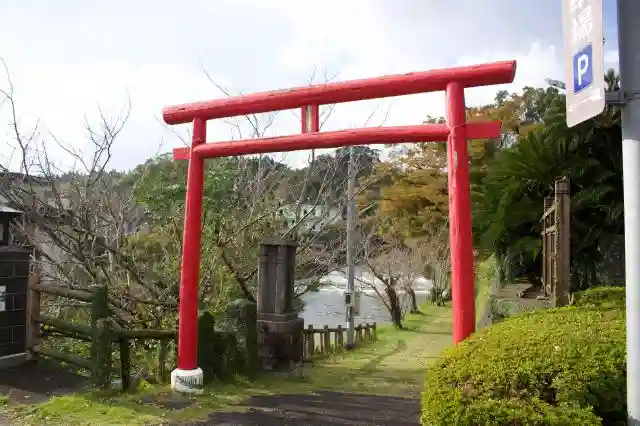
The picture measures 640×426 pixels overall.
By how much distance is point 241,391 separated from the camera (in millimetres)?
7137

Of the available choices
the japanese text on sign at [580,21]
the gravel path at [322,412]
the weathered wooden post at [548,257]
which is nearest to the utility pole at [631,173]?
the japanese text on sign at [580,21]

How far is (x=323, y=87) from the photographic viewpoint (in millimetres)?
6047

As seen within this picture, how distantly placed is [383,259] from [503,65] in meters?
18.3

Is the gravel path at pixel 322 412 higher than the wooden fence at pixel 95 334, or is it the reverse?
the wooden fence at pixel 95 334

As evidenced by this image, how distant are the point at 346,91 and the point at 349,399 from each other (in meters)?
3.90

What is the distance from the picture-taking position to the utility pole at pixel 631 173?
114 inches

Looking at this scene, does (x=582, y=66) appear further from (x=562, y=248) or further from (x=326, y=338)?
(x=326, y=338)

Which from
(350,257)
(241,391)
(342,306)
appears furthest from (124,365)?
(342,306)

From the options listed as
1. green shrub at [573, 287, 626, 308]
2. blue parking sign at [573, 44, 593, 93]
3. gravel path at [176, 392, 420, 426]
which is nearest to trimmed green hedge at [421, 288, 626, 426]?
green shrub at [573, 287, 626, 308]

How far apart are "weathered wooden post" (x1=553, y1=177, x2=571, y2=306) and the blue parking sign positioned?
90.9 inches

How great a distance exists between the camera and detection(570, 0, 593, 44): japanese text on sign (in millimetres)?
3037

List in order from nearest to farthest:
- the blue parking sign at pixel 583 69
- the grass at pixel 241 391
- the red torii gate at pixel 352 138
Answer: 1. the blue parking sign at pixel 583 69
2. the red torii gate at pixel 352 138
3. the grass at pixel 241 391

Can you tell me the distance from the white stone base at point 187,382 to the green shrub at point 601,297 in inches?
178

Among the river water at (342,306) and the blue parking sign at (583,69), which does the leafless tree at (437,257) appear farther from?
the blue parking sign at (583,69)
